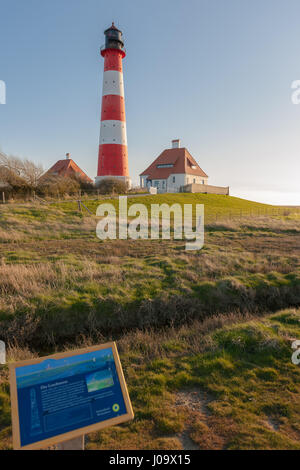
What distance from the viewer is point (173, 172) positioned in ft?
152

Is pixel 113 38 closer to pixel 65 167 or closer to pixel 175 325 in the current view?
pixel 65 167

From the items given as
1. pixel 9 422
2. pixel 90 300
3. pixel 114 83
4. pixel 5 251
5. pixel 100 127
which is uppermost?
pixel 114 83

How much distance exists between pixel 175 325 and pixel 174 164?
1638 inches

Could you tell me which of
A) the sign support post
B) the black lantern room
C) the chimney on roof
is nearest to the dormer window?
the chimney on roof

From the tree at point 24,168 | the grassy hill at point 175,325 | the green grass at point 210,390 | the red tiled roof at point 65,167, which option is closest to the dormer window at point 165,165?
the red tiled roof at point 65,167

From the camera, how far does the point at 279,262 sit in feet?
42.9

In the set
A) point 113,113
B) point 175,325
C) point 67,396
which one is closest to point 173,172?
point 113,113

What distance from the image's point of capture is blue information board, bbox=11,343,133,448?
286 centimetres

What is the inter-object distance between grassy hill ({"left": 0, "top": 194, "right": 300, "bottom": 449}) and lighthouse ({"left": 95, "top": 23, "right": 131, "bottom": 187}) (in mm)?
19075

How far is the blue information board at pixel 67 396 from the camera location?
9.37ft

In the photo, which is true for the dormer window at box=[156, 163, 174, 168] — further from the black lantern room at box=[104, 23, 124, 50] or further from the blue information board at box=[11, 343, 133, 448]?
the blue information board at box=[11, 343, 133, 448]
